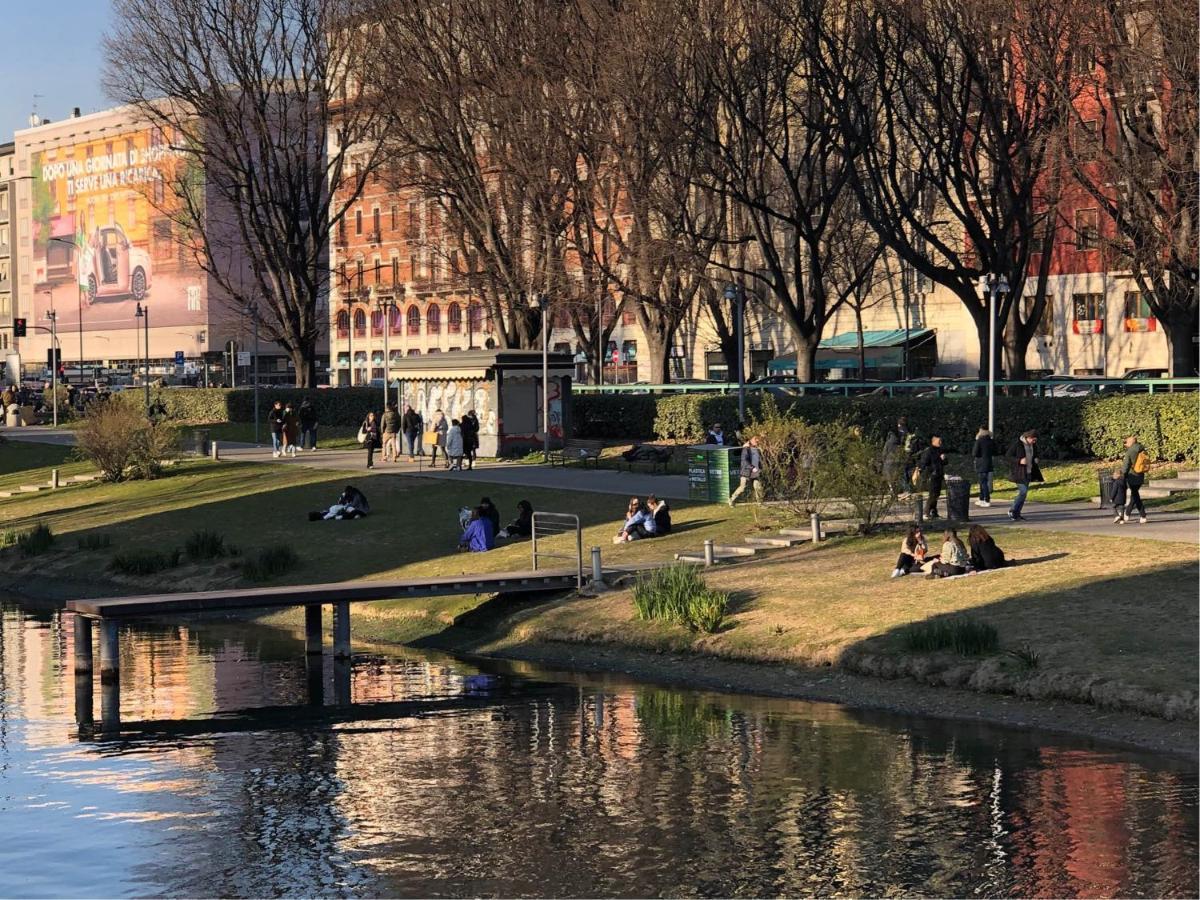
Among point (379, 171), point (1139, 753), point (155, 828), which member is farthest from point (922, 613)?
point (379, 171)

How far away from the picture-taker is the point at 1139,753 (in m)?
21.8

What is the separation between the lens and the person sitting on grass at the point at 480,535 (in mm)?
38844

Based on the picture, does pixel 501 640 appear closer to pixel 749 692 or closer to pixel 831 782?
pixel 749 692

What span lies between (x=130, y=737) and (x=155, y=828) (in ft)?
19.2

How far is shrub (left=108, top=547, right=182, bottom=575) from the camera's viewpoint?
4228 cm

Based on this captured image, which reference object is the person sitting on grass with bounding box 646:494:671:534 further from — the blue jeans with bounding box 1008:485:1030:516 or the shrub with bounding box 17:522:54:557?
the shrub with bounding box 17:522:54:557

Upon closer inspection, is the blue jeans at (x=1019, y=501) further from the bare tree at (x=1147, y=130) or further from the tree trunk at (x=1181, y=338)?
the tree trunk at (x=1181, y=338)

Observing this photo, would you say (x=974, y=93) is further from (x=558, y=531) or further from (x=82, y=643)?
(x=82, y=643)

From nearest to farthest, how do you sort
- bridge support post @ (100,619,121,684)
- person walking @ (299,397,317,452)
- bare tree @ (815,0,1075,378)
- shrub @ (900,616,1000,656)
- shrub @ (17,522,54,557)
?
shrub @ (900,616,1000,656)
bridge support post @ (100,619,121,684)
shrub @ (17,522,54,557)
bare tree @ (815,0,1075,378)
person walking @ (299,397,317,452)

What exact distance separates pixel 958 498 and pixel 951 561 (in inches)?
183

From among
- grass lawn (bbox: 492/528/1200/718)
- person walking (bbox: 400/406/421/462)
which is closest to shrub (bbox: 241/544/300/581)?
grass lawn (bbox: 492/528/1200/718)

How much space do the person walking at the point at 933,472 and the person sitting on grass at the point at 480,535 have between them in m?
9.28

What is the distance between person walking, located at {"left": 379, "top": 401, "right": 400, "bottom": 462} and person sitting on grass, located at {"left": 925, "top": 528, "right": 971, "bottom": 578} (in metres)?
29.4

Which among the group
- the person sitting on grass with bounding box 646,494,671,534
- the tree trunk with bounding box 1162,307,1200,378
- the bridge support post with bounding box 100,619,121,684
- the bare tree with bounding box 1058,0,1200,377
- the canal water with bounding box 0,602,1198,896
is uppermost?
the bare tree with bounding box 1058,0,1200,377
